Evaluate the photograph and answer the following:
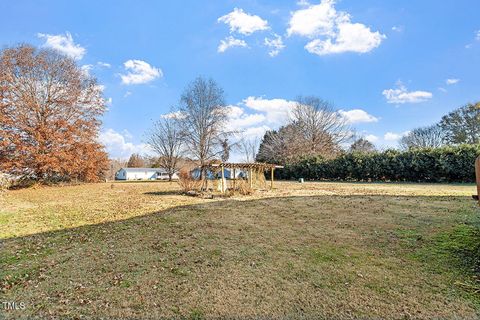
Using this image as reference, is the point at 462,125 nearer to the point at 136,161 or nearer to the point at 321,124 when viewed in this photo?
the point at 321,124

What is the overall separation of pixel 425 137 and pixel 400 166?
15304 mm

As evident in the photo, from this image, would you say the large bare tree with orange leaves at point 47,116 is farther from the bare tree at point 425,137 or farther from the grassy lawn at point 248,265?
the bare tree at point 425,137

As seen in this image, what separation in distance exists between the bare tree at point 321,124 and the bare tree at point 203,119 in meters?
9.78

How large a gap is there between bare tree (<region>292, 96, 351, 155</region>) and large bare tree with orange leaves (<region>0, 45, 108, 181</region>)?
22.1 m

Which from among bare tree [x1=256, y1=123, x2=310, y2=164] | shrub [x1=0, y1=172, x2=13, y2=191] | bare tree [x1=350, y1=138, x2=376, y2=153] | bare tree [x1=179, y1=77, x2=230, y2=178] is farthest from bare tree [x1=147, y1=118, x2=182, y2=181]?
bare tree [x1=350, y1=138, x2=376, y2=153]

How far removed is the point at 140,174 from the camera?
166 ft

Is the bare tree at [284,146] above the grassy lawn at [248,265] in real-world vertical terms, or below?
above

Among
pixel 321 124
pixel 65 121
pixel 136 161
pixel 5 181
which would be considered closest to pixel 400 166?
pixel 321 124

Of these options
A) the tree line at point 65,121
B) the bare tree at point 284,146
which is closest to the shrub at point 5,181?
the tree line at point 65,121

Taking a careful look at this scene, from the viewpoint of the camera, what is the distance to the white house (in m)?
49.4

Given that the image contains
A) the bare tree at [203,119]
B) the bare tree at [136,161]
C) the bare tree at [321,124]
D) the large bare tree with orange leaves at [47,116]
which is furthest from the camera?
the bare tree at [136,161]

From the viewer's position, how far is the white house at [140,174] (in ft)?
162

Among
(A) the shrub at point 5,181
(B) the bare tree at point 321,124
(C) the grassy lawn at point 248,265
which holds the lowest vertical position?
(C) the grassy lawn at point 248,265

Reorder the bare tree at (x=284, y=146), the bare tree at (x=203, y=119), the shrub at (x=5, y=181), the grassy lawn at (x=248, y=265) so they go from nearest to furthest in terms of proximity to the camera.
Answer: the grassy lawn at (x=248, y=265) → the shrub at (x=5, y=181) → the bare tree at (x=203, y=119) → the bare tree at (x=284, y=146)
